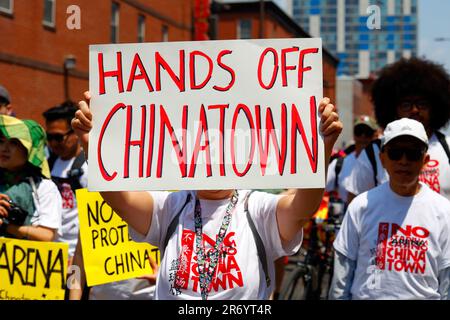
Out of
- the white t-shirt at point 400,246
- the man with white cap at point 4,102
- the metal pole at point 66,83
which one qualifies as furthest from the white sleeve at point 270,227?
the metal pole at point 66,83

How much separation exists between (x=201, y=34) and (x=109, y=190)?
27844mm

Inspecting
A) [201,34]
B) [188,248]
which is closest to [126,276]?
[188,248]

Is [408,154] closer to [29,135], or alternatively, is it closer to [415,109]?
[415,109]

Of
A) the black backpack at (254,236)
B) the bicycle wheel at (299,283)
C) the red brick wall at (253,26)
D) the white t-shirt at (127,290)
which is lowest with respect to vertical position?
the bicycle wheel at (299,283)

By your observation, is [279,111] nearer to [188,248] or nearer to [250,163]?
[250,163]

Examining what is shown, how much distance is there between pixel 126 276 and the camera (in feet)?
12.2

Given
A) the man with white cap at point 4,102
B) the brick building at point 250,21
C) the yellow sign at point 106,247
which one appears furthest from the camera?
the brick building at point 250,21

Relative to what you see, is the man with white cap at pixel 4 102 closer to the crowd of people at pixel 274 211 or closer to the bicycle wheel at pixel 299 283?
the crowd of people at pixel 274 211

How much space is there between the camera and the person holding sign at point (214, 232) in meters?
2.51

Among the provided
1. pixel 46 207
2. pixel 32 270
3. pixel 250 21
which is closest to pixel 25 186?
pixel 46 207

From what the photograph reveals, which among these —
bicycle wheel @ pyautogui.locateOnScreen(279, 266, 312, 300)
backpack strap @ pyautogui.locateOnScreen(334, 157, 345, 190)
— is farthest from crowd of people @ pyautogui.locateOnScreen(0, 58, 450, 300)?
backpack strap @ pyautogui.locateOnScreen(334, 157, 345, 190)

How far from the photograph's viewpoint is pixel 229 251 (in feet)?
8.38

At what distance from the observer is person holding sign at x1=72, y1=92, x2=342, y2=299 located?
2.51 meters

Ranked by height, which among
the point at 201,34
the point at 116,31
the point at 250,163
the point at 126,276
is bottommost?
the point at 126,276
